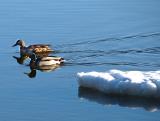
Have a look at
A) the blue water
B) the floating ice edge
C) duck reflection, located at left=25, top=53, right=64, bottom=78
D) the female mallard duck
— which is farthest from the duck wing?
the floating ice edge

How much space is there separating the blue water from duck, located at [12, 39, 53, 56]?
0.21 metres

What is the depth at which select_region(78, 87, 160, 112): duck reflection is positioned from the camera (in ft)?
44.1

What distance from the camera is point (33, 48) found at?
61.9ft

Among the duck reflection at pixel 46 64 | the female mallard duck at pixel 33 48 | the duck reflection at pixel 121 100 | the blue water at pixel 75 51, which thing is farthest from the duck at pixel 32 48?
the duck reflection at pixel 121 100

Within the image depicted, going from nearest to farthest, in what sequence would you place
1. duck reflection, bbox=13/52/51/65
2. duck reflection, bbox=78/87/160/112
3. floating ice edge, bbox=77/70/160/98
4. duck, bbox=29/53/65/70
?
duck reflection, bbox=78/87/160/112 < floating ice edge, bbox=77/70/160/98 < duck, bbox=29/53/65/70 < duck reflection, bbox=13/52/51/65

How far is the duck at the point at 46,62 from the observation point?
17516 mm

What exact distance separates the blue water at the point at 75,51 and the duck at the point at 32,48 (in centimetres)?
21

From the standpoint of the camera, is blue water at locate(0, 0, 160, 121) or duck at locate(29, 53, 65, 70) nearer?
blue water at locate(0, 0, 160, 121)

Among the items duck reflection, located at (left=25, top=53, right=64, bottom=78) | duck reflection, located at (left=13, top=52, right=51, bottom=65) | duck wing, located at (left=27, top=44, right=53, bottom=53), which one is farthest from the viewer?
duck wing, located at (left=27, top=44, right=53, bottom=53)

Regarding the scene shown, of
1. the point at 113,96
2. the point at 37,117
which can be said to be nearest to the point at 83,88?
the point at 113,96

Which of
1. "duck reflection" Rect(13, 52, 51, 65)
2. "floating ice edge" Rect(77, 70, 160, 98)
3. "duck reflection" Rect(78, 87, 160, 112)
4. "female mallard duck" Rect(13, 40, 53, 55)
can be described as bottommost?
"duck reflection" Rect(78, 87, 160, 112)

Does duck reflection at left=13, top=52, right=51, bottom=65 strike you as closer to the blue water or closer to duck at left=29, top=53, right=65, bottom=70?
the blue water

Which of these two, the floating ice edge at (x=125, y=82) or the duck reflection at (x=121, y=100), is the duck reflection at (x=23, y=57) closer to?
the floating ice edge at (x=125, y=82)

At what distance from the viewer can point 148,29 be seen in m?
20.2
